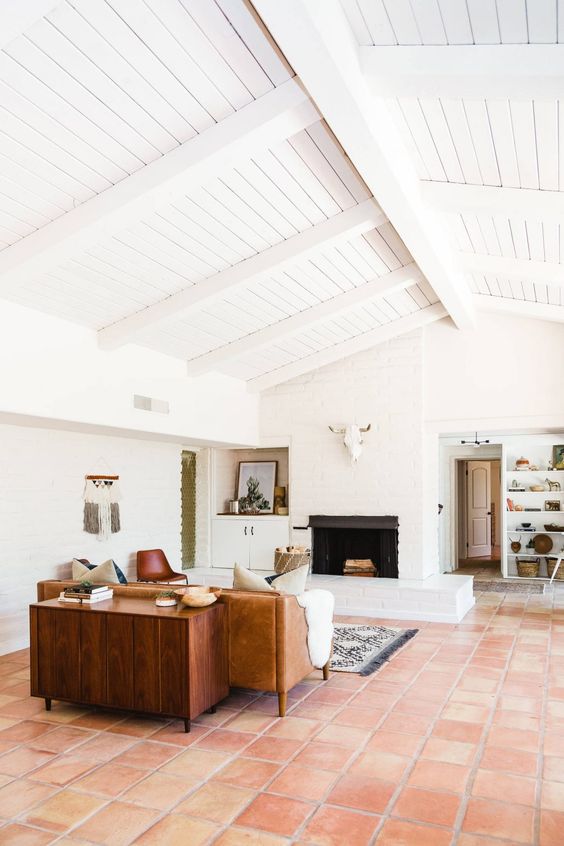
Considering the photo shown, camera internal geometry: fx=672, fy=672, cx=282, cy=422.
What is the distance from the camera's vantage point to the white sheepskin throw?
4.85 m

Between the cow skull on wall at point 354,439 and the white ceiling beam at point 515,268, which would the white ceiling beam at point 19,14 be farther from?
the cow skull on wall at point 354,439

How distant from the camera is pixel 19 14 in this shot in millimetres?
2674

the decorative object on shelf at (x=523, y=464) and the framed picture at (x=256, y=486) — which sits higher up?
the decorative object on shelf at (x=523, y=464)

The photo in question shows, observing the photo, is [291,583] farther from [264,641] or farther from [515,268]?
[515,268]

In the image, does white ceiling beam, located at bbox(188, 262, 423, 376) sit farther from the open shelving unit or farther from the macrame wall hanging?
the open shelving unit

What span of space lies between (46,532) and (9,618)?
2.81 ft

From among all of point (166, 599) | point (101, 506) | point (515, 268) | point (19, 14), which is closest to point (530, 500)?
point (515, 268)

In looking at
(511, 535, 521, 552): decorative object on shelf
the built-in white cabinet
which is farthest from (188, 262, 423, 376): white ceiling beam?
(511, 535, 521, 552): decorative object on shelf

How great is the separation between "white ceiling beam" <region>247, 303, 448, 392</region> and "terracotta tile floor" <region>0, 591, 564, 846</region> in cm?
430

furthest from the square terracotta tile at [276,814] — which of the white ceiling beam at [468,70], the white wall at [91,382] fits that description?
the white ceiling beam at [468,70]

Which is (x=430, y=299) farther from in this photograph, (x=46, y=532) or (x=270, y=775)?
(x=270, y=775)

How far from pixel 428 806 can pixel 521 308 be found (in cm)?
590

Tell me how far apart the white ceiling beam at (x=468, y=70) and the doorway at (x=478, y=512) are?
10.1 metres

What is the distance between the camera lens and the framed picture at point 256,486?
9742 mm
